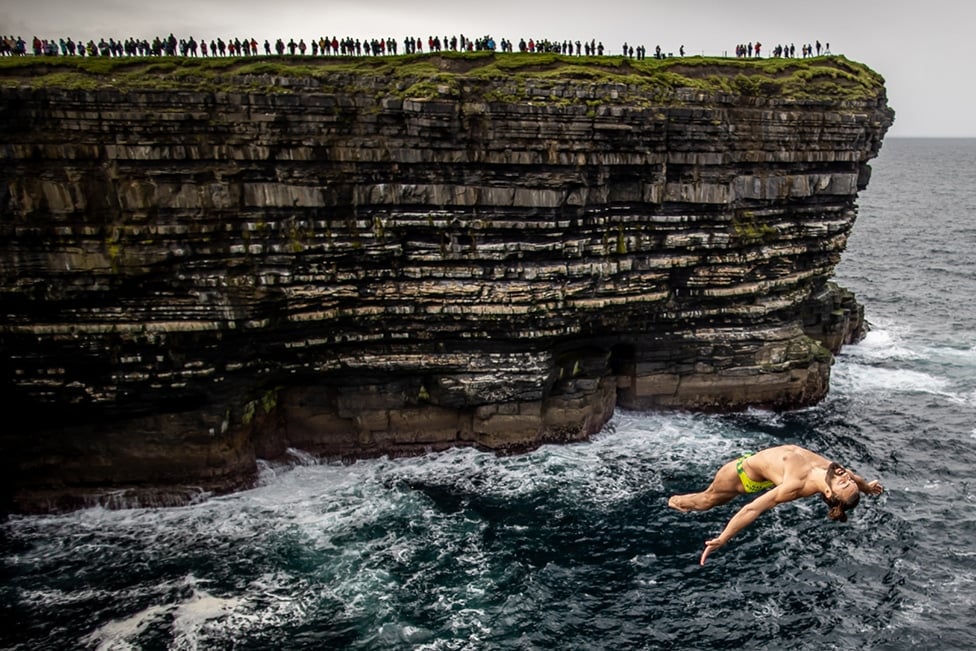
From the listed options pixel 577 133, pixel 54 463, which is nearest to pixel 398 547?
pixel 54 463

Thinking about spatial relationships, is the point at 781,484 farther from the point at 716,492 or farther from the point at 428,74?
the point at 428,74

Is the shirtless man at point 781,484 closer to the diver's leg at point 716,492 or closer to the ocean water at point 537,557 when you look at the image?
the diver's leg at point 716,492

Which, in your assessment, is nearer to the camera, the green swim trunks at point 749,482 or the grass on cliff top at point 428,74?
the green swim trunks at point 749,482

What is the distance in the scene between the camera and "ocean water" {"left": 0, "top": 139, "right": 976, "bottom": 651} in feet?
93.6

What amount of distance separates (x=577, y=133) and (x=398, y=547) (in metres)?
22.8

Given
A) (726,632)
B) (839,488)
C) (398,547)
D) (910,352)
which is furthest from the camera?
(910,352)

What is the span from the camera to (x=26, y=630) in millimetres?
28969

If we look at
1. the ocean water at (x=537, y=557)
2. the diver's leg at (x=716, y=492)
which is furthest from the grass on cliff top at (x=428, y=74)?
the diver's leg at (x=716, y=492)

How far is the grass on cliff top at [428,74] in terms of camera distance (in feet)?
115

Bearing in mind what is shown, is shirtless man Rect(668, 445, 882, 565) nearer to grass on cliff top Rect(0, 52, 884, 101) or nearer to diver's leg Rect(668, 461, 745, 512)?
diver's leg Rect(668, 461, 745, 512)

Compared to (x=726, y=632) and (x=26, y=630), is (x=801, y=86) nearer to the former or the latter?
(x=726, y=632)

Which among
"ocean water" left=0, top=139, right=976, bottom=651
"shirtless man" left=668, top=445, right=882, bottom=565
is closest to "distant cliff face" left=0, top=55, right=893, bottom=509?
"ocean water" left=0, top=139, right=976, bottom=651

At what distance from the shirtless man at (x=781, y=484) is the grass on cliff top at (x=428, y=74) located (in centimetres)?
2554

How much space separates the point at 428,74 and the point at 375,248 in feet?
31.0
